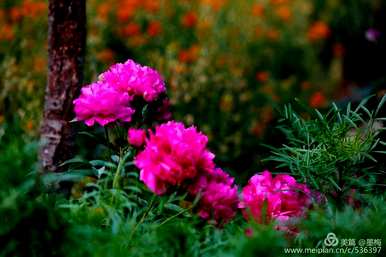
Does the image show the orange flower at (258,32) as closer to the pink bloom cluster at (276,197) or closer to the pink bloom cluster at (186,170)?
the pink bloom cluster at (276,197)

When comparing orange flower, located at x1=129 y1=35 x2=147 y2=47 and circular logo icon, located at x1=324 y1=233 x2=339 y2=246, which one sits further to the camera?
orange flower, located at x1=129 y1=35 x2=147 y2=47

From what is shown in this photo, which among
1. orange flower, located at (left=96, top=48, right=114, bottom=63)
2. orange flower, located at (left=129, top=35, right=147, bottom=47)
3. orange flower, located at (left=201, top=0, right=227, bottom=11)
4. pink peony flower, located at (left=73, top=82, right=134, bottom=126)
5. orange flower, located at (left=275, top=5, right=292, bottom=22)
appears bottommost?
pink peony flower, located at (left=73, top=82, right=134, bottom=126)

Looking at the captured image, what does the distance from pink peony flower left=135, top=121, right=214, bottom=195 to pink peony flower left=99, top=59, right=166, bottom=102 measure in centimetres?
38

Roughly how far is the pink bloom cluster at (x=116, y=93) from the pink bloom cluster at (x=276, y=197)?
0.44 m

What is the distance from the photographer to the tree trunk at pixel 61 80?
2.59 m

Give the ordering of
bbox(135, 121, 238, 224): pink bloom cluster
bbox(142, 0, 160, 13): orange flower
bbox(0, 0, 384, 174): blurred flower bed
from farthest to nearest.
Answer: bbox(142, 0, 160, 13): orange flower < bbox(0, 0, 384, 174): blurred flower bed < bbox(135, 121, 238, 224): pink bloom cluster

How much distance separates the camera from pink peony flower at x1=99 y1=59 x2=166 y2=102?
223 centimetres

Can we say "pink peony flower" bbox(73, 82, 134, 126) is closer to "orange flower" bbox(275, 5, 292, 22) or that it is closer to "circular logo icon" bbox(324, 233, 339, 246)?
"circular logo icon" bbox(324, 233, 339, 246)

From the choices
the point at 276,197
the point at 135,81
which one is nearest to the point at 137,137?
the point at 135,81

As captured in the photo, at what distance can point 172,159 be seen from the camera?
1805 mm

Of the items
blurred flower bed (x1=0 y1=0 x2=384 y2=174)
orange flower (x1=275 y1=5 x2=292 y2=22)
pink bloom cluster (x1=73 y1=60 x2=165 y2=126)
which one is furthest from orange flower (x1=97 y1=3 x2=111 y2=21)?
pink bloom cluster (x1=73 y1=60 x2=165 y2=126)

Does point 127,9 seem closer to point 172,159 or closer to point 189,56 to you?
point 189,56

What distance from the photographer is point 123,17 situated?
5664 mm

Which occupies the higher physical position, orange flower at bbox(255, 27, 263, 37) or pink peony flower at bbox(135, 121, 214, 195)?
orange flower at bbox(255, 27, 263, 37)
